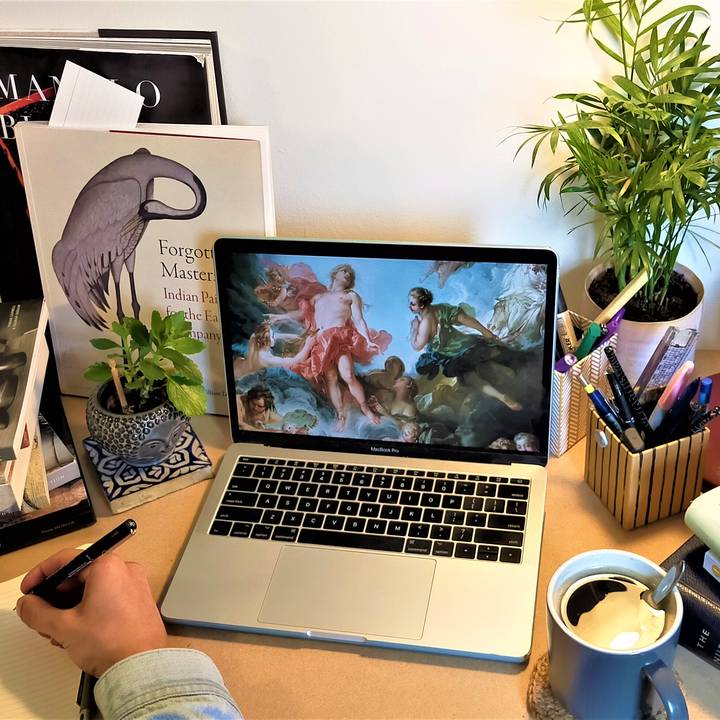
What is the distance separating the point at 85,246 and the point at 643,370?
618 mm

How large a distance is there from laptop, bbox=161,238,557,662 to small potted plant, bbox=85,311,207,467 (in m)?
0.05

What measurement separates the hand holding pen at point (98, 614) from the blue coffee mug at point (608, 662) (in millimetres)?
330

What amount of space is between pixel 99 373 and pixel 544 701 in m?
0.52

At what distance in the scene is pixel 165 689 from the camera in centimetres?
68

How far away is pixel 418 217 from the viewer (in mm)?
1024

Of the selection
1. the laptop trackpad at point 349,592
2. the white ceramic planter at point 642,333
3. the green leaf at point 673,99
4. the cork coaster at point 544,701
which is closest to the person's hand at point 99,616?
the laptop trackpad at point 349,592

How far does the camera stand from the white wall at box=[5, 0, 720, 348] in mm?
903

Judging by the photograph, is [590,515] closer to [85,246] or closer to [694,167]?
[694,167]

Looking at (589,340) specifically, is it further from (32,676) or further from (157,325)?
(32,676)

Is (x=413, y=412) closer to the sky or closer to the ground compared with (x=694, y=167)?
closer to the ground

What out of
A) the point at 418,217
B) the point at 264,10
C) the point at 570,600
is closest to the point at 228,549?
the point at 570,600

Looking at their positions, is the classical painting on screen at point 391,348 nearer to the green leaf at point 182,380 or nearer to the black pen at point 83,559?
the green leaf at point 182,380

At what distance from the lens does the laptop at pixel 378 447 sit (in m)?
0.78

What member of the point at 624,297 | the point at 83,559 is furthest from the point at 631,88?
the point at 83,559
